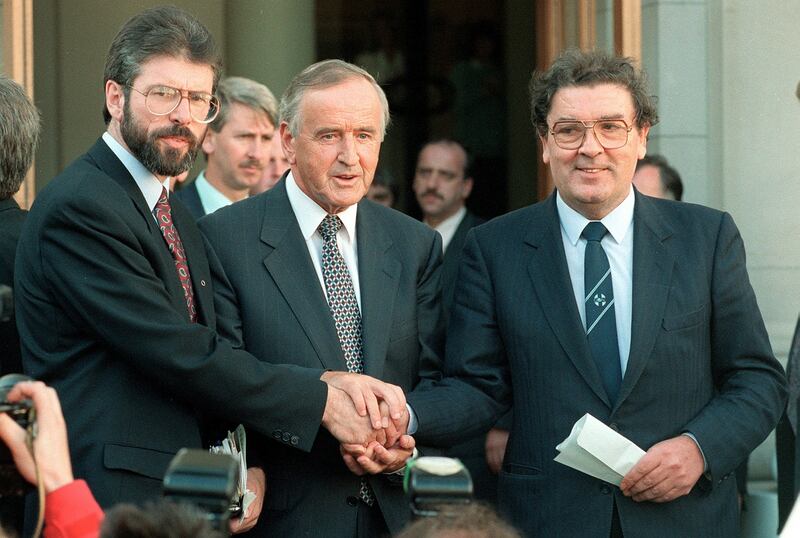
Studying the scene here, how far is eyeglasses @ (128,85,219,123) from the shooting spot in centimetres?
369

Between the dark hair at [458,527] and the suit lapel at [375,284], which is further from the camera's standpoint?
the suit lapel at [375,284]

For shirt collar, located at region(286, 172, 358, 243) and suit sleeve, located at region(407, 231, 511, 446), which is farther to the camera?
shirt collar, located at region(286, 172, 358, 243)

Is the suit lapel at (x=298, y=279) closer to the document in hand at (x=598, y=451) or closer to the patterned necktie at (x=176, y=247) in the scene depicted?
the patterned necktie at (x=176, y=247)

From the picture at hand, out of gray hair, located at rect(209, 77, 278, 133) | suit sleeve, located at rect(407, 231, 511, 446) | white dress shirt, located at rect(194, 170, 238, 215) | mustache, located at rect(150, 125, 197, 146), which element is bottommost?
suit sleeve, located at rect(407, 231, 511, 446)

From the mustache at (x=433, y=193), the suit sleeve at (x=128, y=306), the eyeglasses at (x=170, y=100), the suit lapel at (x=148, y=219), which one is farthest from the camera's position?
the mustache at (x=433, y=193)

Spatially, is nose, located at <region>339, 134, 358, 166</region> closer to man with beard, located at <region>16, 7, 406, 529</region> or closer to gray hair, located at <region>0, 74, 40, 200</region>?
man with beard, located at <region>16, 7, 406, 529</region>

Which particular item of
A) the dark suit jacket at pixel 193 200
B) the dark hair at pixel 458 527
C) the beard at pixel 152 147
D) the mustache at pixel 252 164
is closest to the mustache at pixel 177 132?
the beard at pixel 152 147

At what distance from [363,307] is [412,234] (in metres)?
0.37

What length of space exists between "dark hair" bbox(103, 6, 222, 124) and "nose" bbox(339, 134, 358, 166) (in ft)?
1.56

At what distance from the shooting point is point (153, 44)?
371 cm

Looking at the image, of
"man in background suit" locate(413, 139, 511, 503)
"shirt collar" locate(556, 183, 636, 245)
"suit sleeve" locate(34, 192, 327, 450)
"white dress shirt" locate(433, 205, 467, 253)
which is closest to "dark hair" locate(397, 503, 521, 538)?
"suit sleeve" locate(34, 192, 327, 450)

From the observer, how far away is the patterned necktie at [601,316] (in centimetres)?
384

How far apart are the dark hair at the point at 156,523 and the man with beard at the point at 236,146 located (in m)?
4.07

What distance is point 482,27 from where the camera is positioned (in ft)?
40.8
